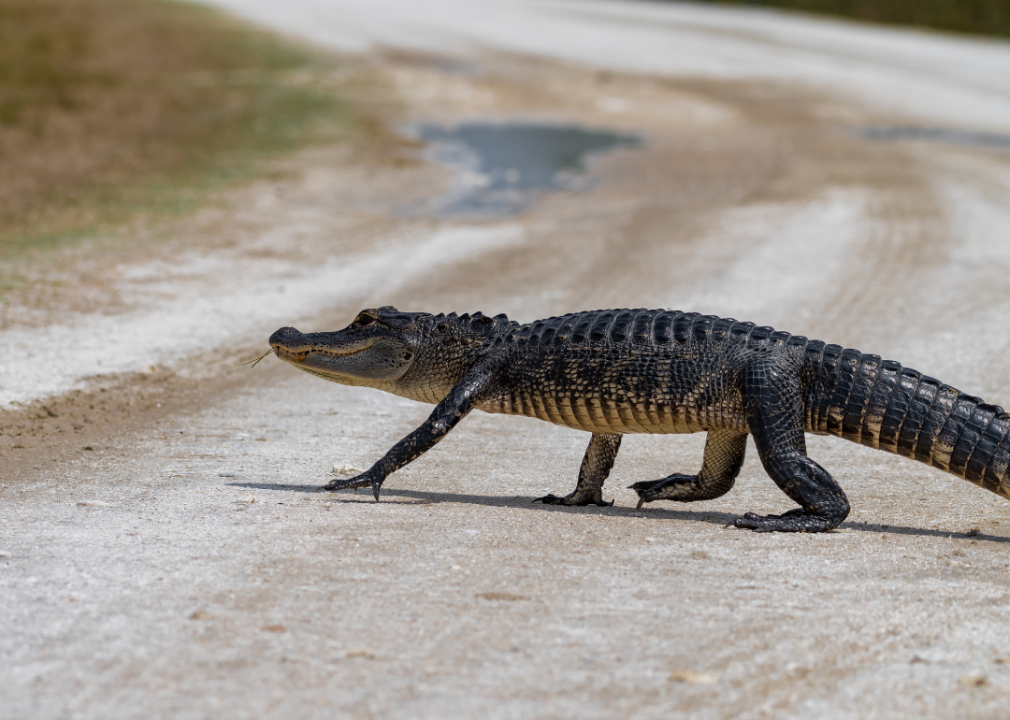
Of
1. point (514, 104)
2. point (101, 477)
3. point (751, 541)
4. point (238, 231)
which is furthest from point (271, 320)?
point (514, 104)

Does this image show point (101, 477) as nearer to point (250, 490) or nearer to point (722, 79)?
point (250, 490)

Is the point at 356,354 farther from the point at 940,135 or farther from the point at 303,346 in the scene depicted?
the point at 940,135

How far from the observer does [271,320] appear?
10977 mm

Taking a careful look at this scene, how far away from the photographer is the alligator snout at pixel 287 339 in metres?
6.74

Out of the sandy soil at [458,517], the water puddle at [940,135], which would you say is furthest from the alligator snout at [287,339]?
the water puddle at [940,135]

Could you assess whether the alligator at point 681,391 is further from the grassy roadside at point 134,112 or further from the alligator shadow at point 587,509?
the grassy roadside at point 134,112

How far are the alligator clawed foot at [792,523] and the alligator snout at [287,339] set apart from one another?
9.14ft

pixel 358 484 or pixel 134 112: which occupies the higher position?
pixel 134 112

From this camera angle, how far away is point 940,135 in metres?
20.2

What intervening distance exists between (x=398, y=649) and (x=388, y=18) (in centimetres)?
3012

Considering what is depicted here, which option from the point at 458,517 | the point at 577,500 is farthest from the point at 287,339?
the point at 577,500

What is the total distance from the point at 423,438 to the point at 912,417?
2622mm

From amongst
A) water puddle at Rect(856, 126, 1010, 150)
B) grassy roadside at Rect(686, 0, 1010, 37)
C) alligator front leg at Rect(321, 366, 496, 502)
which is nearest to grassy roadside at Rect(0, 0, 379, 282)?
alligator front leg at Rect(321, 366, 496, 502)

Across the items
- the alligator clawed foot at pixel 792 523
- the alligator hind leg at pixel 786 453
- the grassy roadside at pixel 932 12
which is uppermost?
the grassy roadside at pixel 932 12
